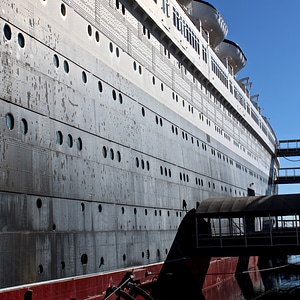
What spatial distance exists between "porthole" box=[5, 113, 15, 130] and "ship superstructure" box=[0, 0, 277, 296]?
2 centimetres

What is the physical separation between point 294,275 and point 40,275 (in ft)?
101

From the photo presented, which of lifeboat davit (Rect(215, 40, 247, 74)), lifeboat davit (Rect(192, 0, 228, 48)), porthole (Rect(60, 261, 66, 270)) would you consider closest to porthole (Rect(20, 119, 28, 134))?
porthole (Rect(60, 261, 66, 270))

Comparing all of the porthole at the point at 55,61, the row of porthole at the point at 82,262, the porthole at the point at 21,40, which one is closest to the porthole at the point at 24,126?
the porthole at the point at 21,40

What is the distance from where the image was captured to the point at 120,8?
1589 cm

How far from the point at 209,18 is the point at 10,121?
25.8 meters

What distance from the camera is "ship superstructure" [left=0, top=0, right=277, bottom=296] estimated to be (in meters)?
9.74

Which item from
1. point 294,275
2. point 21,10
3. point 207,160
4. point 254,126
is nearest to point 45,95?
point 21,10

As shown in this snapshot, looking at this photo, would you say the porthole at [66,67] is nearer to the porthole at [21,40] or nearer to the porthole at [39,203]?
the porthole at [21,40]

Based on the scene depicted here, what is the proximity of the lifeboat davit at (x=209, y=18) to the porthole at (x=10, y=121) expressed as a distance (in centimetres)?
2391

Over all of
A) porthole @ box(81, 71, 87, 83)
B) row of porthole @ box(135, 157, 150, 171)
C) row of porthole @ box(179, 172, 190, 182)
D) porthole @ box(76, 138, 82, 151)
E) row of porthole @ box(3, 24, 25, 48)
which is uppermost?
row of porthole @ box(3, 24, 25, 48)

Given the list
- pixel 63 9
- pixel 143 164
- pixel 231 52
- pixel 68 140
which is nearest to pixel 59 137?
pixel 68 140

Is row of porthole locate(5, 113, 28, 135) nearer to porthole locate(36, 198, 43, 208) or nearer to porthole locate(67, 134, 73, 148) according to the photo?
porthole locate(36, 198, 43, 208)

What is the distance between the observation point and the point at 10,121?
9609 millimetres

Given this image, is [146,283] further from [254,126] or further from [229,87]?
[254,126]
